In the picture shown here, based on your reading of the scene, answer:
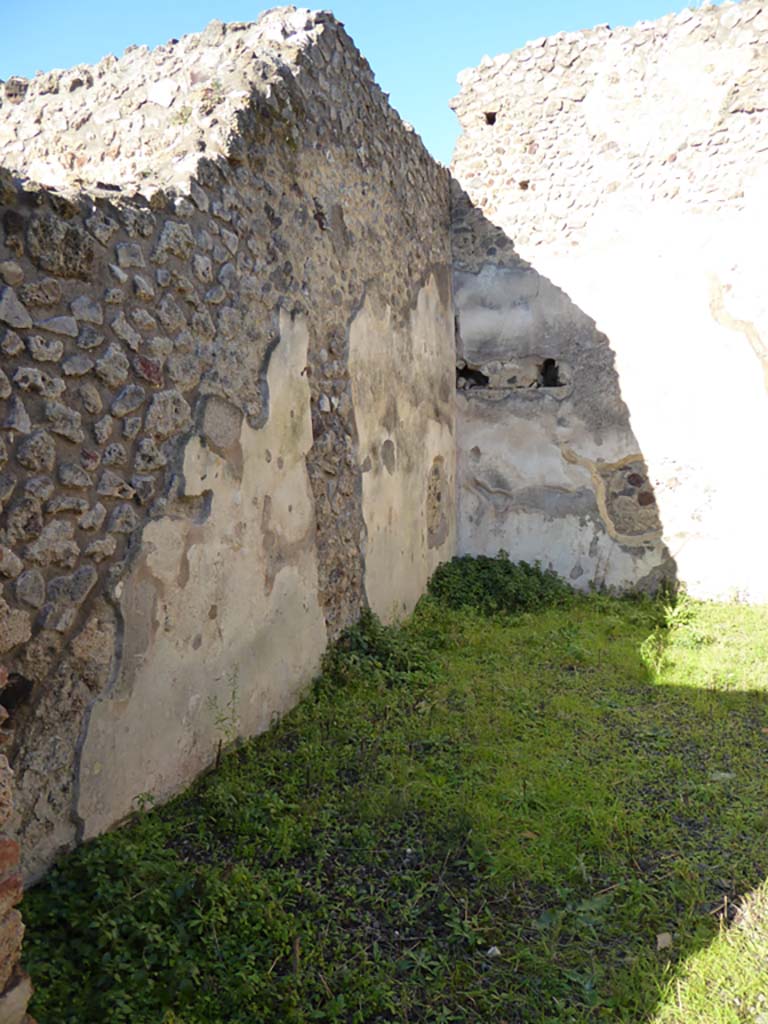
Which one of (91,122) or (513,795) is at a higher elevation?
(91,122)

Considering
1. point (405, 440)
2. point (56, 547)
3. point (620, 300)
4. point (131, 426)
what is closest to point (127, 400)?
point (131, 426)

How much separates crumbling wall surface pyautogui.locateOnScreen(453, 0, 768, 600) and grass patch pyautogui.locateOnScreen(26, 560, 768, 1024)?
5.86 feet

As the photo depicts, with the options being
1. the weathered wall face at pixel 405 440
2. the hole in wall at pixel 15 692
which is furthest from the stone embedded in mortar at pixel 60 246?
the weathered wall face at pixel 405 440

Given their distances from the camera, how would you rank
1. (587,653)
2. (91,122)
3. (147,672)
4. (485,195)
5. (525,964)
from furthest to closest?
(485,195) < (587,653) < (91,122) < (147,672) < (525,964)

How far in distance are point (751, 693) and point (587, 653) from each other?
847 millimetres

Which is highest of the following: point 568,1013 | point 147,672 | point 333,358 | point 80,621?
point 333,358

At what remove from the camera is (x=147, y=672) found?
2.36 m

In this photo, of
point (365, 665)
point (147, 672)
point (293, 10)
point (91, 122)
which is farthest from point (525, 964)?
point (293, 10)

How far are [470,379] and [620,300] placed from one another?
1.22m

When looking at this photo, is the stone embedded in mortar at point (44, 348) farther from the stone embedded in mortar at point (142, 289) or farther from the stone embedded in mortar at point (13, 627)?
the stone embedded in mortar at point (13, 627)

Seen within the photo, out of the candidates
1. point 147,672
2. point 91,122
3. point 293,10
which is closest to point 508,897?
point 147,672

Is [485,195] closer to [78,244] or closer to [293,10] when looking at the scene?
[293,10]

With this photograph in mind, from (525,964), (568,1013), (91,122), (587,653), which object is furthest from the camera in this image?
(587,653)

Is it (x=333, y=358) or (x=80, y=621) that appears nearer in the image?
(x=80, y=621)
